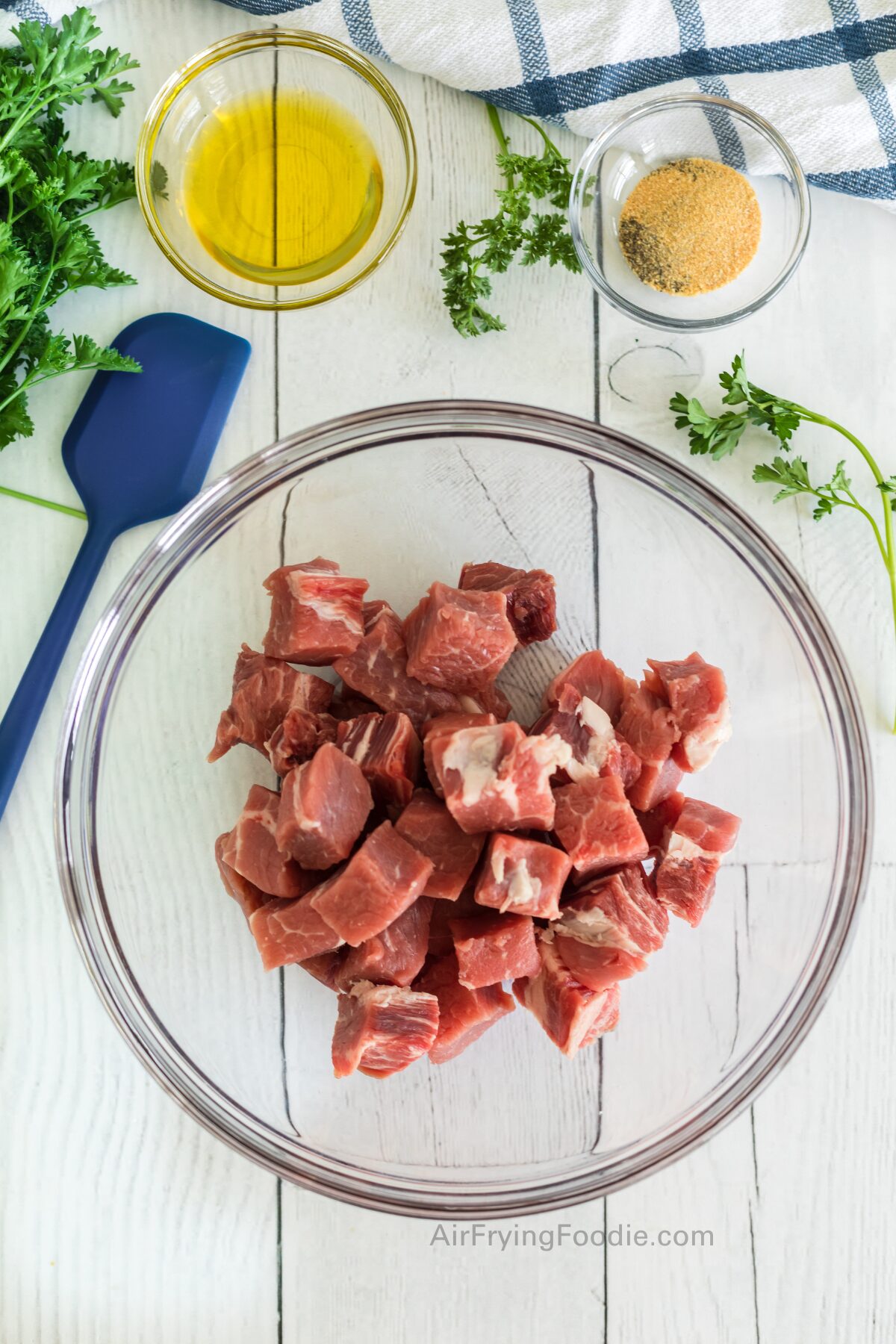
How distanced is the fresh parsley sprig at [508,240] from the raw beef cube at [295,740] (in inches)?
34.7

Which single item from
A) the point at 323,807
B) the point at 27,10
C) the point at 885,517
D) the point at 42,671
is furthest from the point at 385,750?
the point at 27,10

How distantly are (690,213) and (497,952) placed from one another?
1.57 metres

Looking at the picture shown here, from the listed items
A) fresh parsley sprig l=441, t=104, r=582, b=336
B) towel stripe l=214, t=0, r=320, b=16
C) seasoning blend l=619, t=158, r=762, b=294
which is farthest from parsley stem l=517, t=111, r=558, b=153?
towel stripe l=214, t=0, r=320, b=16

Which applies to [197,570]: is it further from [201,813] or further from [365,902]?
[365,902]

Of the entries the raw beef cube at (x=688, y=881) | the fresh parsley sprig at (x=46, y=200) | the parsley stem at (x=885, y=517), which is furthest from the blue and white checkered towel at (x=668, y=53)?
the raw beef cube at (x=688, y=881)

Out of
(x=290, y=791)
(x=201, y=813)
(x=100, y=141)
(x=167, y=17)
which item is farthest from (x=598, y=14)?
(x=201, y=813)

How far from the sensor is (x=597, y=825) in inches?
70.6

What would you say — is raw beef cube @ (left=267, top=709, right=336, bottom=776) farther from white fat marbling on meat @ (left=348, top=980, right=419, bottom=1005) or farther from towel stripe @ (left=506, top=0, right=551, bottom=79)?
towel stripe @ (left=506, top=0, right=551, bottom=79)

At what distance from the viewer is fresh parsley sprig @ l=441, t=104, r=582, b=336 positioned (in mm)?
2072

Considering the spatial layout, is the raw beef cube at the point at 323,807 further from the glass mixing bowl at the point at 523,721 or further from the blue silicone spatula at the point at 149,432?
the blue silicone spatula at the point at 149,432

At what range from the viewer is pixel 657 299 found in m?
2.17

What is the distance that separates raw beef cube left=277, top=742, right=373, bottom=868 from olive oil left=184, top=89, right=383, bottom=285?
1.12 m

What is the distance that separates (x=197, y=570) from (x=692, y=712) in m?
1.03

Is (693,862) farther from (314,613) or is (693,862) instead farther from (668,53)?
(668,53)
